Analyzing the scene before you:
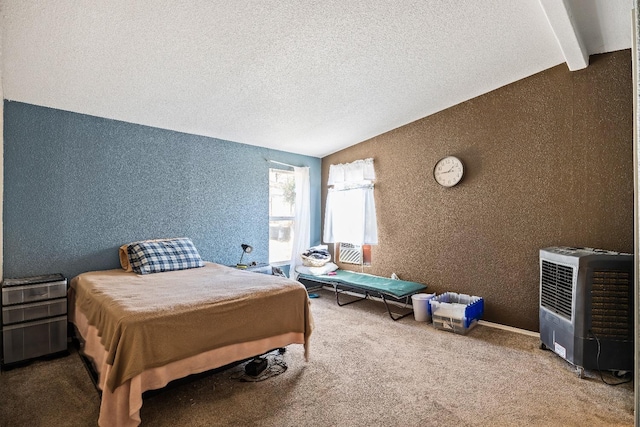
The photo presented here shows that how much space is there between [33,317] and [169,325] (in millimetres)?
1621

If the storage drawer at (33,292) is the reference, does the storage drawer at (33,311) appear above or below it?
below

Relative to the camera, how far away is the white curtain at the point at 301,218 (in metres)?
4.93

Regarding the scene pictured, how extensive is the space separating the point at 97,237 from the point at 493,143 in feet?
14.2

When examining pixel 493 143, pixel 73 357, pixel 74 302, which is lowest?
pixel 73 357

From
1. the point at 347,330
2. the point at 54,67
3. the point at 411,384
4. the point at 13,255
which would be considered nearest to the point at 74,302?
the point at 13,255

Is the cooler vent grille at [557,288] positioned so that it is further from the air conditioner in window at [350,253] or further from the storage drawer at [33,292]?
the storage drawer at [33,292]

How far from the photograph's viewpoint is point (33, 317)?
8.28 feet

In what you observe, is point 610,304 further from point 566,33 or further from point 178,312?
point 178,312

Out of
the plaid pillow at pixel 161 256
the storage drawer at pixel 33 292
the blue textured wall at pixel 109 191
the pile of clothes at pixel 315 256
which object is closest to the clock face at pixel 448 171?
the pile of clothes at pixel 315 256

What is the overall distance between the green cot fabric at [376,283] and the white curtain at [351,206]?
546 mm

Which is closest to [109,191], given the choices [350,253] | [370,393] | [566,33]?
[370,393]

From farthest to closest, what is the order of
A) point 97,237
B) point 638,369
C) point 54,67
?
point 97,237 < point 54,67 < point 638,369

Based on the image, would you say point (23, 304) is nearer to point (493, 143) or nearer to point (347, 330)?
point (347, 330)

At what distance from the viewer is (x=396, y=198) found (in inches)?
171
